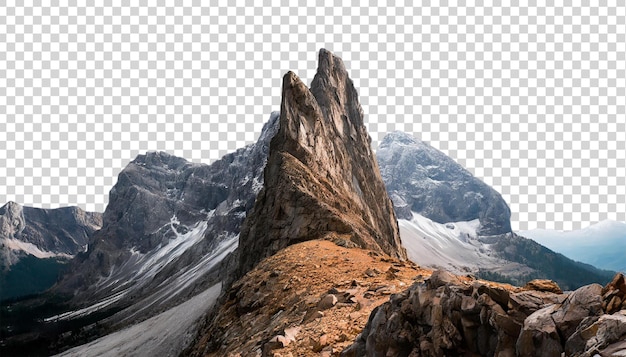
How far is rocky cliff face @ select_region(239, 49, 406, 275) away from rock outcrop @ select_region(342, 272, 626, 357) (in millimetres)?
22817

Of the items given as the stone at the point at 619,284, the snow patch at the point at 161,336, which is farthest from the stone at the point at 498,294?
the snow patch at the point at 161,336

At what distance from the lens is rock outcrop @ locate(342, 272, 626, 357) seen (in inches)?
270

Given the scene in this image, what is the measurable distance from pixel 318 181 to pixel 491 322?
3572 cm

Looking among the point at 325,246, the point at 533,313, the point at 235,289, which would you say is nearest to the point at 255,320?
the point at 235,289

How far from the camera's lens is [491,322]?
8562 mm

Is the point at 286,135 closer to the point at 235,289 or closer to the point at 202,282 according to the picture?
the point at 235,289

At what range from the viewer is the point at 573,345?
22.5 feet

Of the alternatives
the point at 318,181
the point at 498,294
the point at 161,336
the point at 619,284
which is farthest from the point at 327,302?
the point at 161,336

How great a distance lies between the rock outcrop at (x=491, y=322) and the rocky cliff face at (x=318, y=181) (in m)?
22.8

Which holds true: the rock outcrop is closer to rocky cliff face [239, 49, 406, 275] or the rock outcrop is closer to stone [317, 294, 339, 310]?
stone [317, 294, 339, 310]

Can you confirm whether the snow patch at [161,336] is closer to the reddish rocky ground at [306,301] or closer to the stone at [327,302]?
the reddish rocky ground at [306,301]

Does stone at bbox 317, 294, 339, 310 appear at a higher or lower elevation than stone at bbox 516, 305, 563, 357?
lower

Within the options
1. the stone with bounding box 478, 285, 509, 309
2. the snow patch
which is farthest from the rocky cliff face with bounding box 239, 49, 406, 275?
the snow patch

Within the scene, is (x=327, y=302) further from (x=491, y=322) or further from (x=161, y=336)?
(x=161, y=336)
